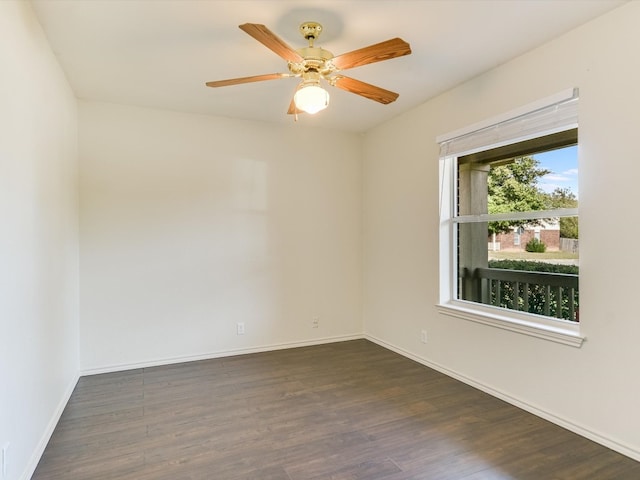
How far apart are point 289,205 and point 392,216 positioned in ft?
3.88

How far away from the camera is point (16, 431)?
1834 millimetres

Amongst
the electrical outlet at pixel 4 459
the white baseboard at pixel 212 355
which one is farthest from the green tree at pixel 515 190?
the electrical outlet at pixel 4 459

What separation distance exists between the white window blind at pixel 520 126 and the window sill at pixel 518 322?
133 centimetres

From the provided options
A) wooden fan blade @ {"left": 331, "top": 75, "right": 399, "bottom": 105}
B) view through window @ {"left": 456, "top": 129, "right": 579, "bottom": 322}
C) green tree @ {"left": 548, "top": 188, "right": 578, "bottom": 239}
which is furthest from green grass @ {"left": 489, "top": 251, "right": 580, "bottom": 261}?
wooden fan blade @ {"left": 331, "top": 75, "right": 399, "bottom": 105}

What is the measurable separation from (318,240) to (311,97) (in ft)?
7.87

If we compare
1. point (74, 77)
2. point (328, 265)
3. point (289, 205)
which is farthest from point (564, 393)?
point (74, 77)

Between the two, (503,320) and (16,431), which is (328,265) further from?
(16,431)

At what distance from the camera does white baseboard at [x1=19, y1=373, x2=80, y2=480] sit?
196cm

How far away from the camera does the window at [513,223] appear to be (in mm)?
2598

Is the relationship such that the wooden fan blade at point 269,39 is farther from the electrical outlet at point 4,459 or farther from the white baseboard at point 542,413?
the white baseboard at point 542,413

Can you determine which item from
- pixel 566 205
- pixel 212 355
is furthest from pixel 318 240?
pixel 566 205

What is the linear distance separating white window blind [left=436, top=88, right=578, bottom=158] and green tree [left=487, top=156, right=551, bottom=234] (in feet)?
0.85

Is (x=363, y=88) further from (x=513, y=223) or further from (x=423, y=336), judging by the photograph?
(x=423, y=336)

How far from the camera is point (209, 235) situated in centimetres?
393
